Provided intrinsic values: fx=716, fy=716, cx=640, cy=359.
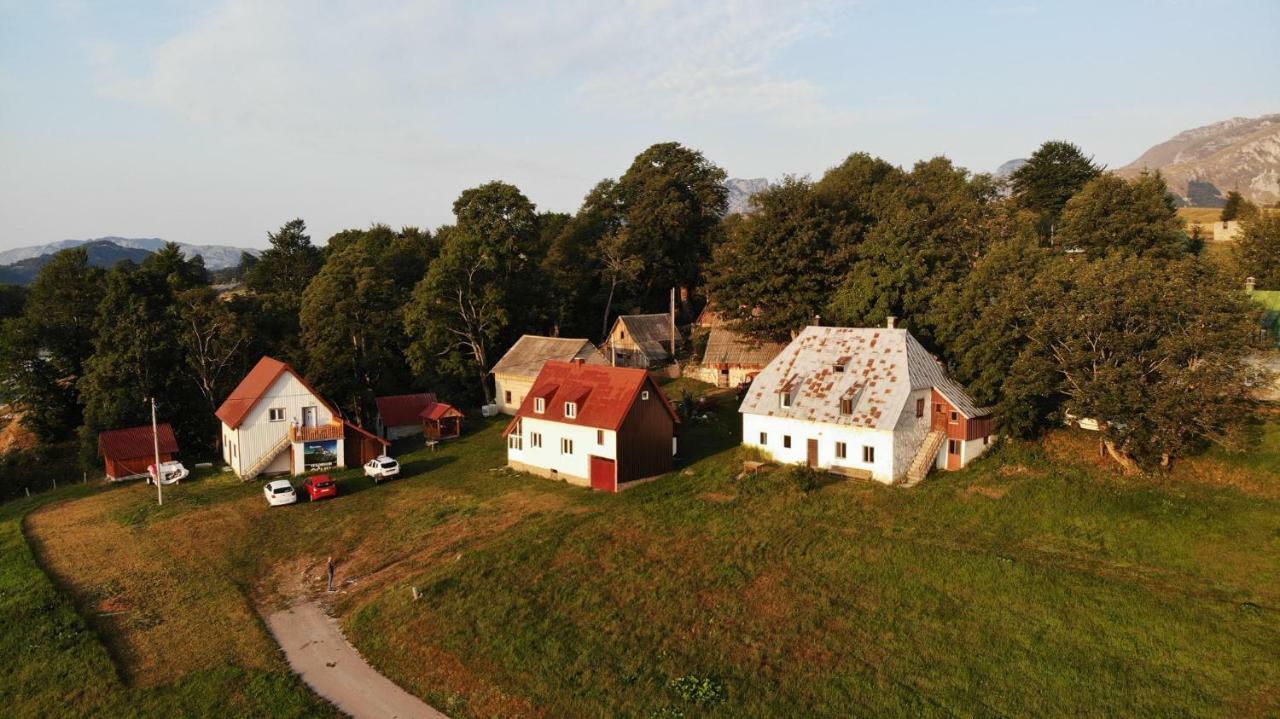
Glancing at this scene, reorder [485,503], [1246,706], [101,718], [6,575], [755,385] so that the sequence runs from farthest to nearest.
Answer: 1. [755,385]
2. [485,503]
3. [6,575]
4. [101,718]
5. [1246,706]

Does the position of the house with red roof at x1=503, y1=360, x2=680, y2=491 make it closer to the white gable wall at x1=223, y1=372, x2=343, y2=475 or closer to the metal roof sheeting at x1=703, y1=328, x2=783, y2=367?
the white gable wall at x1=223, y1=372, x2=343, y2=475

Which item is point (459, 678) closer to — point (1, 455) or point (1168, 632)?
point (1168, 632)

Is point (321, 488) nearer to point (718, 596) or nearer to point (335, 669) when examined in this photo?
point (335, 669)

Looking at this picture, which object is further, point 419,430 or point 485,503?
point 419,430

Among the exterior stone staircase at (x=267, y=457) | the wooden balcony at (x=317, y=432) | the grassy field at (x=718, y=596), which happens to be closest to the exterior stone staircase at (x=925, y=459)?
the grassy field at (x=718, y=596)

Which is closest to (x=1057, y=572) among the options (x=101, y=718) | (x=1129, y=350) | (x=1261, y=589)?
Result: (x=1261, y=589)

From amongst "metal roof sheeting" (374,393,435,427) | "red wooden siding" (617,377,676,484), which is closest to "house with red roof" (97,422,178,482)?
"metal roof sheeting" (374,393,435,427)

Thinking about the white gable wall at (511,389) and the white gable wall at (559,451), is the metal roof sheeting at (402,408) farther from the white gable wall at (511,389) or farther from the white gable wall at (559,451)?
the white gable wall at (559,451)
